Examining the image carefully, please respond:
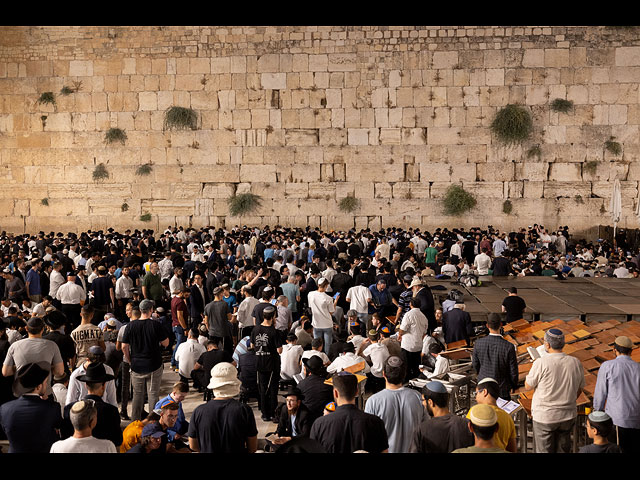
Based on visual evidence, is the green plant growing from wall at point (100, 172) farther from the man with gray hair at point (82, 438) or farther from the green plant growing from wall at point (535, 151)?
the man with gray hair at point (82, 438)

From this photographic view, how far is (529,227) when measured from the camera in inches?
763

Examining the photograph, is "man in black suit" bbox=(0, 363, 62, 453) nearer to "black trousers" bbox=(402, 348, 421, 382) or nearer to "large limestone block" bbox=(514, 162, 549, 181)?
"black trousers" bbox=(402, 348, 421, 382)

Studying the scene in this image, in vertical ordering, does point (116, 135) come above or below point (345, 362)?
above

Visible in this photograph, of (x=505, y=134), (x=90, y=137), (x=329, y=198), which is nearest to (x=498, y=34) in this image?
(x=505, y=134)

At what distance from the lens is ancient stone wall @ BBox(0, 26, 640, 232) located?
19234mm

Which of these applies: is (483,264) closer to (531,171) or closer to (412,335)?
(412,335)

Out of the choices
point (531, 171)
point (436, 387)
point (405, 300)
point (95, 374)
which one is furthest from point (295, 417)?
point (531, 171)

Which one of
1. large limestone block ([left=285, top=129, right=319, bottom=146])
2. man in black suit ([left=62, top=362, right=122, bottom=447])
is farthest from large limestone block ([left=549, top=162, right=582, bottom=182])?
man in black suit ([left=62, top=362, right=122, bottom=447])

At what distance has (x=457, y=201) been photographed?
1939 cm

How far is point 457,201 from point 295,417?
1561cm

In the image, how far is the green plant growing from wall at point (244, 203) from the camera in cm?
2002

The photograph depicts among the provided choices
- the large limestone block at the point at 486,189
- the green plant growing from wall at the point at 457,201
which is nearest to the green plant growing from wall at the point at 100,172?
the green plant growing from wall at the point at 457,201

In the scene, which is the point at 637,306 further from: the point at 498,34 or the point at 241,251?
the point at 498,34

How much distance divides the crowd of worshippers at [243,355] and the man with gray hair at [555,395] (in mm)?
634
